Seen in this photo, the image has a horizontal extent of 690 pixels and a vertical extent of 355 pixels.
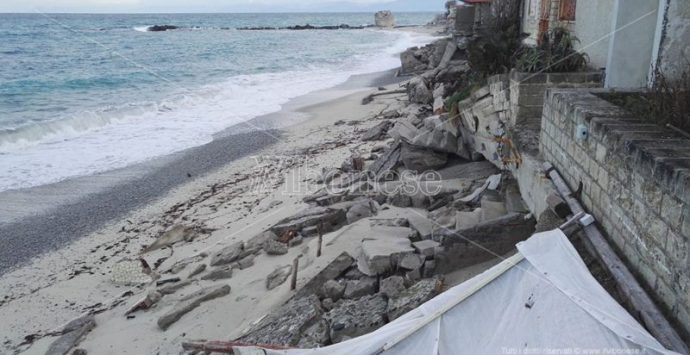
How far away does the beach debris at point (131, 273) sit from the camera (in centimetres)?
665

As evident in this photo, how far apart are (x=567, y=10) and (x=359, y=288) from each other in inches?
250

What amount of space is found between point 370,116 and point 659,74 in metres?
10.8

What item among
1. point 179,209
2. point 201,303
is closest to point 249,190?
point 179,209

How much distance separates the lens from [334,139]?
13211mm

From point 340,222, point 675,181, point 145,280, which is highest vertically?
point 675,181

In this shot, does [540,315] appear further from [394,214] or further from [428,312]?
[394,214]

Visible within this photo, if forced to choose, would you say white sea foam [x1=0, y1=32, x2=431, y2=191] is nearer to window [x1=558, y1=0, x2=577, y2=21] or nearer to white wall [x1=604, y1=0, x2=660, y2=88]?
window [x1=558, y1=0, x2=577, y2=21]

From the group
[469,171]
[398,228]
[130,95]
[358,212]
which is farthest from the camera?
[130,95]

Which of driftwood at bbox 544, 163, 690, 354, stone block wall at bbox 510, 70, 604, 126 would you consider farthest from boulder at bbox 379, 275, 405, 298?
Result: stone block wall at bbox 510, 70, 604, 126

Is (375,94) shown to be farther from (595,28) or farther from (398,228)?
(398,228)

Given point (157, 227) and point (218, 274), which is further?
point (157, 227)

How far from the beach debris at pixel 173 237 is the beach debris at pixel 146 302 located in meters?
1.79

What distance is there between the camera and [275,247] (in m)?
6.60

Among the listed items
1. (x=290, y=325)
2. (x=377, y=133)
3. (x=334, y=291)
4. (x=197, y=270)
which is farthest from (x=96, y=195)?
(x=290, y=325)
